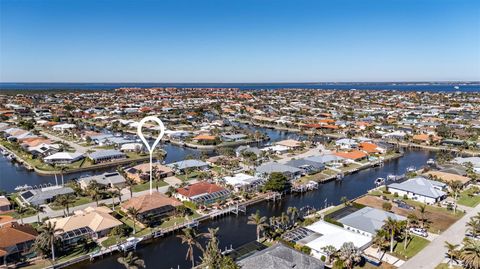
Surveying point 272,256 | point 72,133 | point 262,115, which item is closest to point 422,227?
point 272,256

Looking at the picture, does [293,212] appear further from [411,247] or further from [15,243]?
[15,243]

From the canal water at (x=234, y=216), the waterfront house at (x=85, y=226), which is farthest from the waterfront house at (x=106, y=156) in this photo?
the waterfront house at (x=85, y=226)

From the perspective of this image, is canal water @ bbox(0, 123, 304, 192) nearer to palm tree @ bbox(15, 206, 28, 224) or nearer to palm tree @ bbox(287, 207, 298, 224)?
palm tree @ bbox(15, 206, 28, 224)

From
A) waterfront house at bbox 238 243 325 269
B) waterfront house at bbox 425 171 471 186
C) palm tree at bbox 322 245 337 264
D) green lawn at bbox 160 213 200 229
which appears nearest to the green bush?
palm tree at bbox 322 245 337 264

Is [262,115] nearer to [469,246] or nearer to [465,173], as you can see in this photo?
[465,173]

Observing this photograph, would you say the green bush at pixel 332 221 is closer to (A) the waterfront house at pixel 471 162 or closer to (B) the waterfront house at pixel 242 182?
(B) the waterfront house at pixel 242 182
